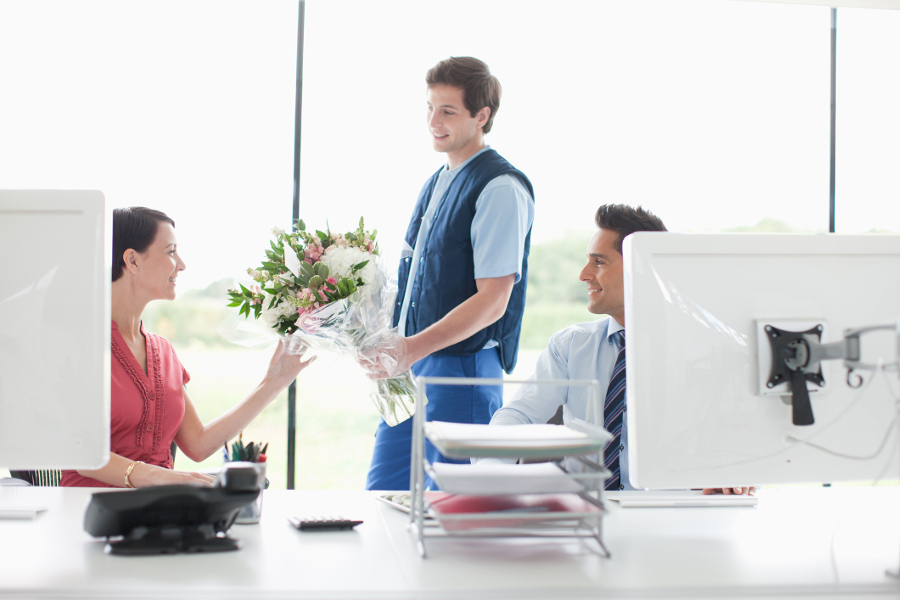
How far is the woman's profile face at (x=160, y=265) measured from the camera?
201 centimetres

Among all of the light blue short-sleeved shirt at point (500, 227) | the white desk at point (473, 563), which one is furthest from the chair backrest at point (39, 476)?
the light blue short-sleeved shirt at point (500, 227)

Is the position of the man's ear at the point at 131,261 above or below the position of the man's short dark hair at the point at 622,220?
below

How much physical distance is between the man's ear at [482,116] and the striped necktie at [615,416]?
902mm

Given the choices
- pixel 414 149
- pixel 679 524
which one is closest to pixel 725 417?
pixel 679 524

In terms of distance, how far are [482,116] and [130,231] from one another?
118 centimetres

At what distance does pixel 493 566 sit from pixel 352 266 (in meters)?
0.78

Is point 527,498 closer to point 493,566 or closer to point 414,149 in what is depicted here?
point 493,566

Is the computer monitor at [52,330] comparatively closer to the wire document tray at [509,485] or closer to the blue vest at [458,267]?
the wire document tray at [509,485]

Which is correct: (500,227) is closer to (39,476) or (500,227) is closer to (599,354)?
(599,354)

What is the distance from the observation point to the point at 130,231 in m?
2.01

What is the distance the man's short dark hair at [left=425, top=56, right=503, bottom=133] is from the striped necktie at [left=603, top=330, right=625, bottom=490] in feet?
3.07

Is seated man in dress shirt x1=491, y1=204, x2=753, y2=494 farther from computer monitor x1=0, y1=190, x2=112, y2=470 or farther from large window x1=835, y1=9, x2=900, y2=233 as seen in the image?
large window x1=835, y1=9, x2=900, y2=233

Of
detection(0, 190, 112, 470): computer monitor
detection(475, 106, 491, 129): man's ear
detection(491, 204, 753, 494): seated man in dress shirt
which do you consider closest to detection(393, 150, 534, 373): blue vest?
detection(475, 106, 491, 129): man's ear

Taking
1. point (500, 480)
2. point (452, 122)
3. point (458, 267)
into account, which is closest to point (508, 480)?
point (500, 480)
